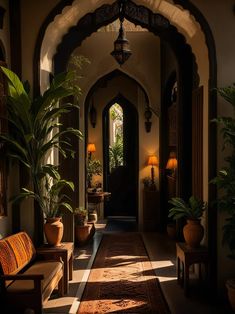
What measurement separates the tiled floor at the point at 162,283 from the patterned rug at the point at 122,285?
0.31 feet

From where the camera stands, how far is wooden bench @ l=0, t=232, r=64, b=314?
11.4 feet

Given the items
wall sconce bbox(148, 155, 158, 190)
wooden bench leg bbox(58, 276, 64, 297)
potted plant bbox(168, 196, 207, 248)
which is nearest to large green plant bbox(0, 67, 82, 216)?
wooden bench leg bbox(58, 276, 64, 297)

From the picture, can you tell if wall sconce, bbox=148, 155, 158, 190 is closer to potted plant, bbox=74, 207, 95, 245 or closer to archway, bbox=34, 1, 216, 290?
potted plant, bbox=74, 207, 95, 245

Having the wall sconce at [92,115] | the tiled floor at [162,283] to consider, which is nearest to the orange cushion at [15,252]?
the tiled floor at [162,283]

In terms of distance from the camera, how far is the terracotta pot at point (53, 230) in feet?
15.2

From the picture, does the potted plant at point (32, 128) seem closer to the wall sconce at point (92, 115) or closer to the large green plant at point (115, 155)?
→ the wall sconce at point (92, 115)

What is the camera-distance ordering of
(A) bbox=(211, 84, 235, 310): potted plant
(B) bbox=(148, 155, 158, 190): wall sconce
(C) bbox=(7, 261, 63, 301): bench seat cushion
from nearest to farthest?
1. (C) bbox=(7, 261, 63, 301): bench seat cushion
2. (A) bbox=(211, 84, 235, 310): potted plant
3. (B) bbox=(148, 155, 158, 190): wall sconce

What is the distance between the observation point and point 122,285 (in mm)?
5332

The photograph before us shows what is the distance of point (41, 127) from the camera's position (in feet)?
14.8

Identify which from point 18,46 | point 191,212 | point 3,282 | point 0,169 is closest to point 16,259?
point 3,282

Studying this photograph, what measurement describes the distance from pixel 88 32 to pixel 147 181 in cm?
488

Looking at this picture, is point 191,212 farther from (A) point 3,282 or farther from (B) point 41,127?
(A) point 3,282

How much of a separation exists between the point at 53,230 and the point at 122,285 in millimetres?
1347

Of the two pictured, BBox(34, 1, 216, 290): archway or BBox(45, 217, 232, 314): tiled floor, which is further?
BBox(34, 1, 216, 290): archway
